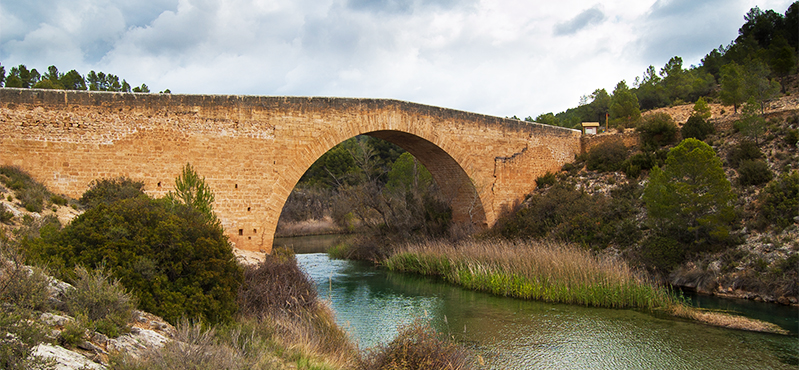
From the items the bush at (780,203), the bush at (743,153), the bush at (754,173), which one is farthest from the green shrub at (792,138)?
the bush at (780,203)

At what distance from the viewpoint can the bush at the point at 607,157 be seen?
17.1 m

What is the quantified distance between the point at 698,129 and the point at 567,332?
39.0ft

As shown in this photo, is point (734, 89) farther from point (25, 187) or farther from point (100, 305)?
point (25, 187)

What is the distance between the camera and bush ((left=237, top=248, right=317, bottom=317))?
5.93m

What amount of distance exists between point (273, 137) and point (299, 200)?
17.2 m

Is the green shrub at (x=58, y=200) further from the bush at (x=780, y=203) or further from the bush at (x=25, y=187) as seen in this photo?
the bush at (x=780, y=203)

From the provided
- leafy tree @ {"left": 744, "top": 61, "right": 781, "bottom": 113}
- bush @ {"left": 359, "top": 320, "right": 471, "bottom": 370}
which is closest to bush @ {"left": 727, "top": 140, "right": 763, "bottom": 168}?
leafy tree @ {"left": 744, "top": 61, "right": 781, "bottom": 113}

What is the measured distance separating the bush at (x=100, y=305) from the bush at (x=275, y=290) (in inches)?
73.1

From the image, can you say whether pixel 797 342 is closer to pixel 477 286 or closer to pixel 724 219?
pixel 724 219

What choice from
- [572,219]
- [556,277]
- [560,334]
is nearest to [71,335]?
[560,334]

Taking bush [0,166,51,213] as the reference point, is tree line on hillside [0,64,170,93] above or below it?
above

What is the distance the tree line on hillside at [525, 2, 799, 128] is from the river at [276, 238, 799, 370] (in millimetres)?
12036

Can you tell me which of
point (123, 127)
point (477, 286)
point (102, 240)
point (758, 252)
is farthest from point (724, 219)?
point (123, 127)

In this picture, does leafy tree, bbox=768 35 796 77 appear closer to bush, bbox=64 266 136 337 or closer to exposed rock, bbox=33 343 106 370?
bush, bbox=64 266 136 337
